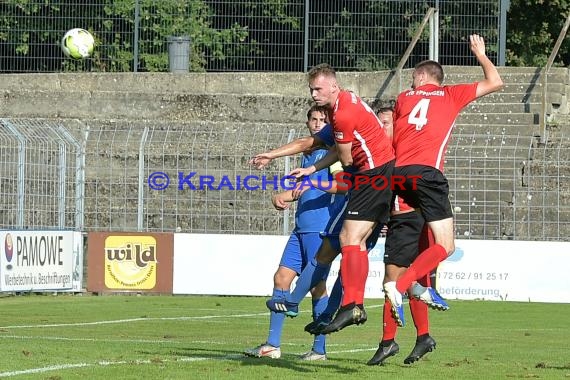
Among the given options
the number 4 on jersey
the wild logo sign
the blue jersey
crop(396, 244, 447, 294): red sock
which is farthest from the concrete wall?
crop(396, 244, 447, 294): red sock

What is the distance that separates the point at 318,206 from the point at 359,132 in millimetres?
1332

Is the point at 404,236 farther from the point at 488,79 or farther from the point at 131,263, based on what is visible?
the point at 131,263

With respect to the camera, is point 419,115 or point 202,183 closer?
point 419,115

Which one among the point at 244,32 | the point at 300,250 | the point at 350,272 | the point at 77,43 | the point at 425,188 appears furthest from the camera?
the point at 244,32

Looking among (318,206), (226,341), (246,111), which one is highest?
(246,111)

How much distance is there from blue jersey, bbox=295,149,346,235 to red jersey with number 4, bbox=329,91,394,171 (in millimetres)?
1032

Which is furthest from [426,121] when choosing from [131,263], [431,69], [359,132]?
[131,263]

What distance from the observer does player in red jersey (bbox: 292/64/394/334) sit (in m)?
10.1

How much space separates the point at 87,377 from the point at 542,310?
38.2ft

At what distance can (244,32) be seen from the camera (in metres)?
→ 28.7

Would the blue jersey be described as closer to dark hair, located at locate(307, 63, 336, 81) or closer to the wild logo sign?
dark hair, located at locate(307, 63, 336, 81)

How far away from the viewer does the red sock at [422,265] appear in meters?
10.1

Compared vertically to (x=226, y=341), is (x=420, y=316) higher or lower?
higher

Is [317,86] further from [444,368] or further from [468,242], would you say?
[468,242]
